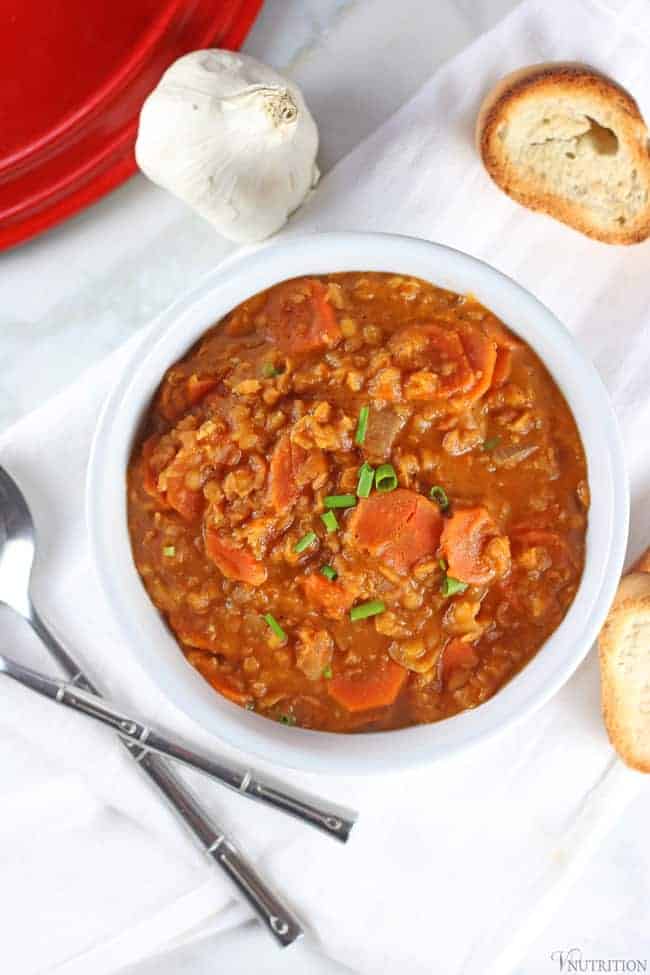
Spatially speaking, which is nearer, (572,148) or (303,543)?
(303,543)

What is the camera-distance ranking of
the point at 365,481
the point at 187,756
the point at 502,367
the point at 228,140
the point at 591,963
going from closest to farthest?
1. the point at 365,481
2. the point at 502,367
3. the point at 228,140
4. the point at 187,756
5. the point at 591,963

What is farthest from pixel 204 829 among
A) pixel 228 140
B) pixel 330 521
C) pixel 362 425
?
pixel 228 140

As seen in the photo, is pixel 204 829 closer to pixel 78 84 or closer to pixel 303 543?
pixel 303 543

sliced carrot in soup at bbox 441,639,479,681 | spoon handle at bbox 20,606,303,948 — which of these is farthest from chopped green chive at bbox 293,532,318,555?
spoon handle at bbox 20,606,303,948

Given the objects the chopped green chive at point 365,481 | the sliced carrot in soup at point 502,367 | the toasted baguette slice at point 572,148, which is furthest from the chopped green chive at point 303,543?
the toasted baguette slice at point 572,148

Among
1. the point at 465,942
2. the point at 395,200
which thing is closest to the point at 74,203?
the point at 395,200

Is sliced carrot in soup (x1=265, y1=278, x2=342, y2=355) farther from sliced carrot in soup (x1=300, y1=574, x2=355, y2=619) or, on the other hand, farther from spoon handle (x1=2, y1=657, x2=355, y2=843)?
spoon handle (x1=2, y1=657, x2=355, y2=843)

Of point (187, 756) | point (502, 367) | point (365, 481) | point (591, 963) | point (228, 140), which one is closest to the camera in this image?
point (365, 481)
